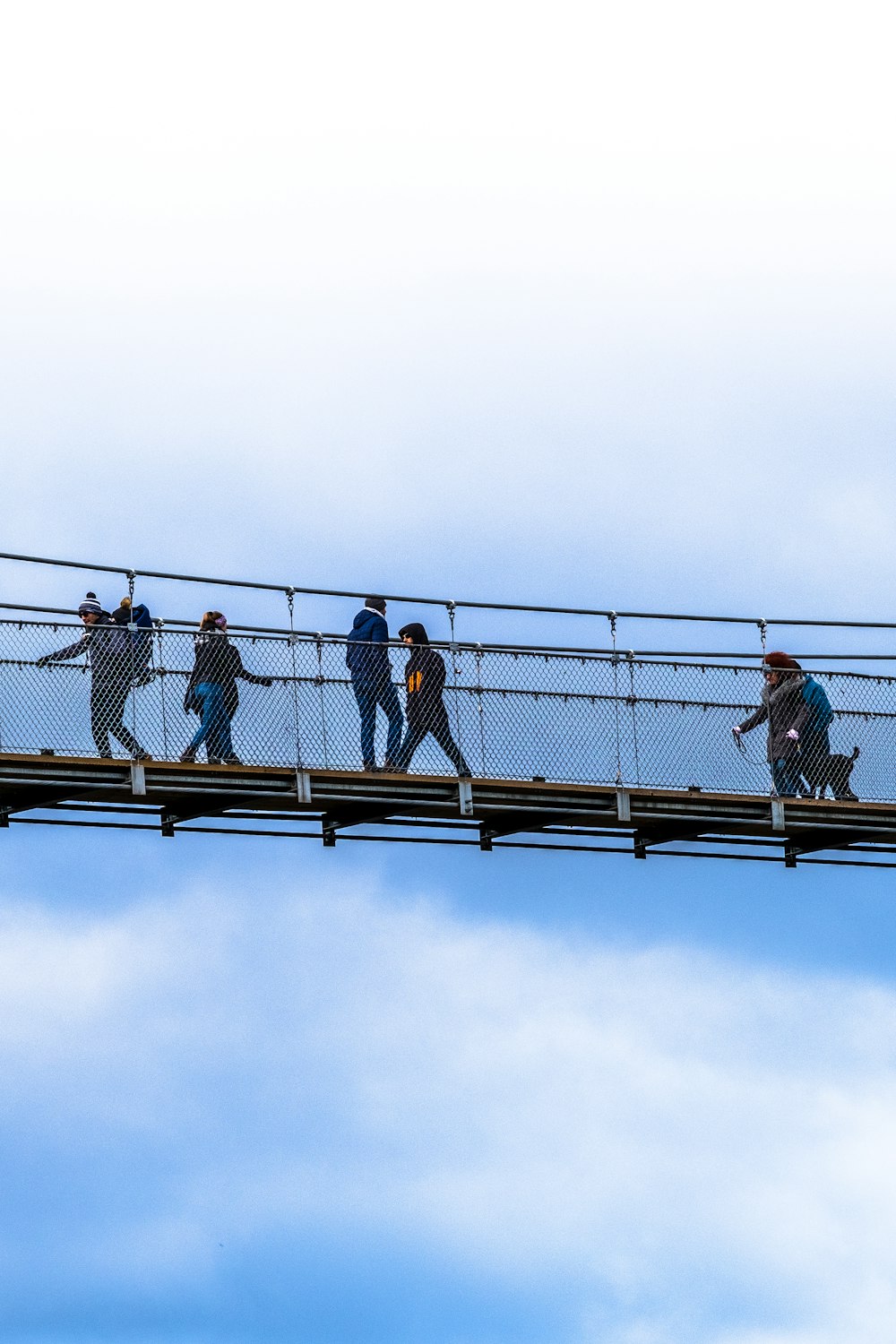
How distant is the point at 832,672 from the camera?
33375 mm

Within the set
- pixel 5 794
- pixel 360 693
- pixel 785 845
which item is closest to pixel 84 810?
pixel 5 794

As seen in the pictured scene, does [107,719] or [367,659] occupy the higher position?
[367,659]

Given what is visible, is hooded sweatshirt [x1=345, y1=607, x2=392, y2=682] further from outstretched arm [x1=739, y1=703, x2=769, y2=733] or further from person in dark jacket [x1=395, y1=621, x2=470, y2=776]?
outstretched arm [x1=739, y1=703, x2=769, y2=733]

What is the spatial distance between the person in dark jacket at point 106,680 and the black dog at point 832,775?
786 cm

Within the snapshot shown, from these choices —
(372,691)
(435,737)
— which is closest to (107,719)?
(372,691)

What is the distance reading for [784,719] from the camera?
108ft

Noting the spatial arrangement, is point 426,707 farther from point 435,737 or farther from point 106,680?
point 106,680

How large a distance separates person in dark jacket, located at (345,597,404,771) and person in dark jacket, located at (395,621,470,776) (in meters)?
0.12

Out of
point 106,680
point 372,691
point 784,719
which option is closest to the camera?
point 106,680

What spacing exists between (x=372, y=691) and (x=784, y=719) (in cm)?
491

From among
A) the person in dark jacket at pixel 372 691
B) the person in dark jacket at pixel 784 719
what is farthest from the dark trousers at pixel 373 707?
the person in dark jacket at pixel 784 719

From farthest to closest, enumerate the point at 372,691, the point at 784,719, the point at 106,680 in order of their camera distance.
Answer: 1. the point at 784,719
2. the point at 372,691
3. the point at 106,680

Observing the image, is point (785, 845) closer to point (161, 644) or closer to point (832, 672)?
point (832, 672)

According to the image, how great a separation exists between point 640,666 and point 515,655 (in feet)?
4.74
